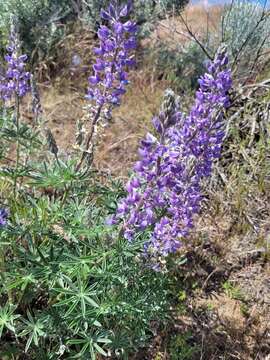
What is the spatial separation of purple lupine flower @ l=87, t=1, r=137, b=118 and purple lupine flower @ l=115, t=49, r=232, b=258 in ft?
1.29

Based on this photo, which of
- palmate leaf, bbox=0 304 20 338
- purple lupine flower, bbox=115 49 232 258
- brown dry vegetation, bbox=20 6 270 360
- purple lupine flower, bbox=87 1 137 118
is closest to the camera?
purple lupine flower, bbox=115 49 232 258

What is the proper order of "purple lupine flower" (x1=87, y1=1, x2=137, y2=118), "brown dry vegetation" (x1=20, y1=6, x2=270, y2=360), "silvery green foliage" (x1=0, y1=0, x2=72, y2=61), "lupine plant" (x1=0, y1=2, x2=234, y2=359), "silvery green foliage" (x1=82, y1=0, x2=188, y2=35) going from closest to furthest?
"lupine plant" (x1=0, y1=2, x2=234, y2=359) → "purple lupine flower" (x1=87, y1=1, x2=137, y2=118) → "brown dry vegetation" (x1=20, y1=6, x2=270, y2=360) → "silvery green foliage" (x1=0, y1=0, x2=72, y2=61) → "silvery green foliage" (x1=82, y1=0, x2=188, y2=35)

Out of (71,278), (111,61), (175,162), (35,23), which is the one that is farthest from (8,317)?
(35,23)

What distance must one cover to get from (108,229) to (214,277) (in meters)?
1.37

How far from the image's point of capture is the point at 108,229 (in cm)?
204

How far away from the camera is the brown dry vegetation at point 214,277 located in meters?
2.79

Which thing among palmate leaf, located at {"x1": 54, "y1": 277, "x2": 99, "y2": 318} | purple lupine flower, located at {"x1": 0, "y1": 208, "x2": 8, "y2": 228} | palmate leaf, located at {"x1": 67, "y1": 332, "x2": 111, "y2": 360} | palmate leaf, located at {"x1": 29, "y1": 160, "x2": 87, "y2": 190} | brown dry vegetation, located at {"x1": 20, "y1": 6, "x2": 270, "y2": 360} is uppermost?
palmate leaf, located at {"x1": 29, "y1": 160, "x2": 87, "y2": 190}

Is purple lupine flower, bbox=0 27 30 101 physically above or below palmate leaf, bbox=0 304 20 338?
above

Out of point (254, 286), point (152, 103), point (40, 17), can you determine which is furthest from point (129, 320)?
point (40, 17)

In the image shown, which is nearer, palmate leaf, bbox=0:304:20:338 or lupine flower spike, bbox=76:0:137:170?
palmate leaf, bbox=0:304:20:338

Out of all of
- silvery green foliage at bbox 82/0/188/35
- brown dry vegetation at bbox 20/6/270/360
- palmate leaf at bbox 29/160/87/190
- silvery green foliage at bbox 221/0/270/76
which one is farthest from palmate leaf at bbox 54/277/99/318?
silvery green foliage at bbox 82/0/188/35

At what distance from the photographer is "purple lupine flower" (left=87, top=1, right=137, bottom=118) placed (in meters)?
2.13

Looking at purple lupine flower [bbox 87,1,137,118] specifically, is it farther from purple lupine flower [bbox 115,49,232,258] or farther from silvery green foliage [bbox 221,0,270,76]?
silvery green foliage [bbox 221,0,270,76]

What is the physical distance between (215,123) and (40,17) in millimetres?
3945
